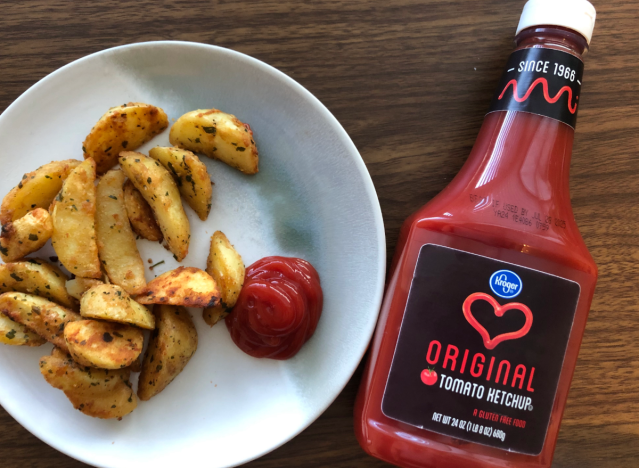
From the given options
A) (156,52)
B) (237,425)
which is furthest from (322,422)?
(156,52)

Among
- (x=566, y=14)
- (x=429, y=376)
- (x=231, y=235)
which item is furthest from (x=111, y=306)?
(x=566, y=14)

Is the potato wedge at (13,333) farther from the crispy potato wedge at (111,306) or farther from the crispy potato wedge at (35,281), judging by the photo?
the crispy potato wedge at (111,306)

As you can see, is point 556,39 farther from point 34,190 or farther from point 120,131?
point 34,190

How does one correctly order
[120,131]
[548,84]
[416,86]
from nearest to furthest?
1. [548,84]
2. [120,131]
3. [416,86]

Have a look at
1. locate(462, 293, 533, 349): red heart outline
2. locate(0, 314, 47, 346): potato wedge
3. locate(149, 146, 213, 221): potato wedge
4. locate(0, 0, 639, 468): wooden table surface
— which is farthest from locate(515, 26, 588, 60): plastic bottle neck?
locate(0, 314, 47, 346): potato wedge

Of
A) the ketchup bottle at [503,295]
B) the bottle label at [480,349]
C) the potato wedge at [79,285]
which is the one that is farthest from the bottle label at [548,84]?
the potato wedge at [79,285]
